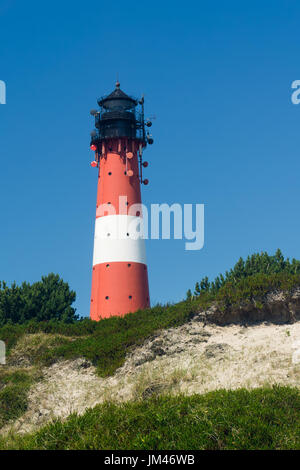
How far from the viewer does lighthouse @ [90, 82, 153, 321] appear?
136 ft

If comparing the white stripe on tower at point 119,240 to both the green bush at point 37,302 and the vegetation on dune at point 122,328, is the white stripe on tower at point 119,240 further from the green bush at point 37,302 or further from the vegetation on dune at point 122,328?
the vegetation on dune at point 122,328

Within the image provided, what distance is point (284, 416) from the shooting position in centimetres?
1809

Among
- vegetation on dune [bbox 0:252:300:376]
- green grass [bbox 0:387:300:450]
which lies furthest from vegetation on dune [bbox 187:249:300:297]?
green grass [bbox 0:387:300:450]

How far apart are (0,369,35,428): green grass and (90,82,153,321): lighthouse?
41.0 feet

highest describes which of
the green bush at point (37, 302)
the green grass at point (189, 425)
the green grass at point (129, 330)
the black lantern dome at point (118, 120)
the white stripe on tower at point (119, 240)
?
the black lantern dome at point (118, 120)

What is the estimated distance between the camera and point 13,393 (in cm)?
2723

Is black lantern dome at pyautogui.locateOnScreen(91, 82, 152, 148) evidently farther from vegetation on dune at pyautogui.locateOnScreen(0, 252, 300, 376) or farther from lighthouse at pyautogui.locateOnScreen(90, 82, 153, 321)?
vegetation on dune at pyautogui.locateOnScreen(0, 252, 300, 376)

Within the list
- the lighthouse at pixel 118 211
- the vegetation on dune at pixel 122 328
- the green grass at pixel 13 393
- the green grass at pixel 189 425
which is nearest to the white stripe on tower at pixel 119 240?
the lighthouse at pixel 118 211

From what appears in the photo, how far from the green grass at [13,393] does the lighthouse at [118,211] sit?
1249cm

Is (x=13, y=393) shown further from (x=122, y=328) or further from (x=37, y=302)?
(x=37, y=302)

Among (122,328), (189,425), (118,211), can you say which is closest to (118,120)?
(118,211)

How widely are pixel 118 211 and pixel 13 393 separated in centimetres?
1847

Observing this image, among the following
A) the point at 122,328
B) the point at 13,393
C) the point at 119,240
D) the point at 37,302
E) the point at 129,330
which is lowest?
the point at 13,393

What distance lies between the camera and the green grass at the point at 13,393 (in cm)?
2633
